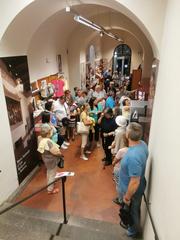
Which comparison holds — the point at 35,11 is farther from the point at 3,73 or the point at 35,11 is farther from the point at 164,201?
the point at 164,201

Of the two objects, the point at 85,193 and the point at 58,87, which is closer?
the point at 85,193

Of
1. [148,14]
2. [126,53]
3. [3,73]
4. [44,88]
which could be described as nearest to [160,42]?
[148,14]

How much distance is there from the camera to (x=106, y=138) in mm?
4941

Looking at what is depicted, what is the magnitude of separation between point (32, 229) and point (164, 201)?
200 centimetres

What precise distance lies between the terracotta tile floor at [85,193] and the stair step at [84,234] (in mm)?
644

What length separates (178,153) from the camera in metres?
1.64

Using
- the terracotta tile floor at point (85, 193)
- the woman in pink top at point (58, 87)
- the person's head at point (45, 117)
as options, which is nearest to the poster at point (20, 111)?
the person's head at point (45, 117)

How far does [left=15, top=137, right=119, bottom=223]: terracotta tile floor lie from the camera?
12.3ft

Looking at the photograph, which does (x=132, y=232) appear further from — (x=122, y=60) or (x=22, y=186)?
(x=122, y=60)

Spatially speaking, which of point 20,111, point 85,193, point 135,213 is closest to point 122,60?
point 20,111

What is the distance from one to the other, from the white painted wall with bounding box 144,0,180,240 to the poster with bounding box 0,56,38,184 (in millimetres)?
2730

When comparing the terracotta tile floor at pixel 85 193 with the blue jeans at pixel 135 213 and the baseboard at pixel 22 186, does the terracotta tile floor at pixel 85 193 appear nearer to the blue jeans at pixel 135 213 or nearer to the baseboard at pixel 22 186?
the baseboard at pixel 22 186

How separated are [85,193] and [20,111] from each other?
7.23ft

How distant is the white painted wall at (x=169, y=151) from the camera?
1650 mm
